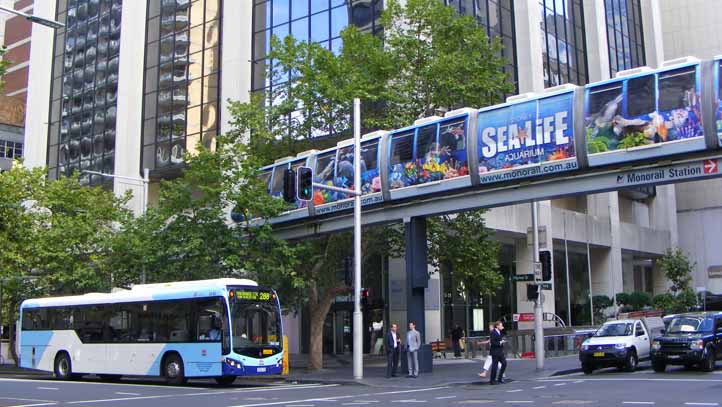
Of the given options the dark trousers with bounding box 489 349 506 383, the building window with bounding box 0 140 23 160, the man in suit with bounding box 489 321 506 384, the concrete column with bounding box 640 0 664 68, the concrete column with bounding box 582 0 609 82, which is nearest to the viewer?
the man in suit with bounding box 489 321 506 384

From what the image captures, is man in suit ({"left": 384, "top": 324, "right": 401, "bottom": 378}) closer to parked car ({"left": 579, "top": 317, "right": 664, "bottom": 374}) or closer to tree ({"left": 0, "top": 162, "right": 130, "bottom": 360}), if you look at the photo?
parked car ({"left": 579, "top": 317, "right": 664, "bottom": 374})

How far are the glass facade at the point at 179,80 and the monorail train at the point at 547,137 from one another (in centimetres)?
2442

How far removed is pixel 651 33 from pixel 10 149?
64.9 metres

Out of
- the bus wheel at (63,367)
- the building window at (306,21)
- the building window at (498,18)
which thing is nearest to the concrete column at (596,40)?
the building window at (498,18)

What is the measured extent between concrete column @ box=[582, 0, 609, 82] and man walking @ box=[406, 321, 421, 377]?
115 ft

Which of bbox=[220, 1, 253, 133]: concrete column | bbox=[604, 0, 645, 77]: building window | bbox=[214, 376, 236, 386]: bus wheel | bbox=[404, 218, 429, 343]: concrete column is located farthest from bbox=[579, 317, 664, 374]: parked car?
bbox=[604, 0, 645, 77]: building window

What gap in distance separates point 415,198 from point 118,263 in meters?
15.1

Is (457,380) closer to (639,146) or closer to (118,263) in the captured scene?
(639,146)

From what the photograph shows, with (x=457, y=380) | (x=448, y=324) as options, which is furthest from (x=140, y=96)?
(x=457, y=380)

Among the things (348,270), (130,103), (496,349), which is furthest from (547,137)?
(130,103)

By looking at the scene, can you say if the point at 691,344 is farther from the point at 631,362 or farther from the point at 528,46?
the point at 528,46

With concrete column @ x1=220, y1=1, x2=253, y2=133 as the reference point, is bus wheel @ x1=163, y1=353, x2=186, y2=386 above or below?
below

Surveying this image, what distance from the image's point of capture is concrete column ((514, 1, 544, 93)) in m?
47.6

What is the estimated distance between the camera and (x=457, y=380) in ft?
78.8
